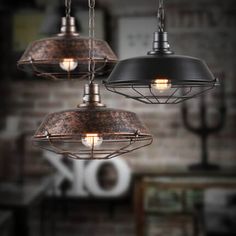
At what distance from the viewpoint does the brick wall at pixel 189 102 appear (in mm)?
4688

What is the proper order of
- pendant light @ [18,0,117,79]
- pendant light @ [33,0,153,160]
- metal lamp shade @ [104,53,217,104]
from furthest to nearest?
1. pendant light @ [18,0,117,79]
2. metal lamp shade @ [104,53,217,104]
3. pendant light @ [33,0,153,160]

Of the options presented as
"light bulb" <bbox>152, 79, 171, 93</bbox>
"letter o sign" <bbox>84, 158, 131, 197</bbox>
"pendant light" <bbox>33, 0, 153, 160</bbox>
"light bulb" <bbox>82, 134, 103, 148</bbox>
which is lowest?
"letter o sign" <bbox>84, 158, 131, 197</bbox>

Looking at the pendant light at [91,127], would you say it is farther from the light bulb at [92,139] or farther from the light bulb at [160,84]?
the light bulb at [160,84]

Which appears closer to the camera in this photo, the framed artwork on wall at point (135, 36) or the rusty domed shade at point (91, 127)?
the rusty domed shade at point (91, 127)

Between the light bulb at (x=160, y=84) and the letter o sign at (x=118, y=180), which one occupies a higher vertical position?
the light bulb at (x=160, y=84)

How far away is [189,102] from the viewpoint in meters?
4.71

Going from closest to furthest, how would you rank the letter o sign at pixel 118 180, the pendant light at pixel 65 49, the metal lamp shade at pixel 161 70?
the metal lamp shade at pixel 161 70, the pendant light at pixel 65 49, the letter o sign at pixel 118 180

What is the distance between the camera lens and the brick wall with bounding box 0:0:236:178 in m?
4.69

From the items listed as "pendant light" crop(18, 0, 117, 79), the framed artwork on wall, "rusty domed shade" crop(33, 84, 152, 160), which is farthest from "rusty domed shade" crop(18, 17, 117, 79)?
the framed artwork on wall

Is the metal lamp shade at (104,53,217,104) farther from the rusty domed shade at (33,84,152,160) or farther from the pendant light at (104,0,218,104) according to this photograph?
the rusty domed shade at (33,84,152,160)

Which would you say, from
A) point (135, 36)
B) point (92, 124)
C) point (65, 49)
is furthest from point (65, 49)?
point (135, 36)

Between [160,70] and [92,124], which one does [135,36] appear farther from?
[92,124]

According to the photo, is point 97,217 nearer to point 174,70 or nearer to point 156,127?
point 156,127

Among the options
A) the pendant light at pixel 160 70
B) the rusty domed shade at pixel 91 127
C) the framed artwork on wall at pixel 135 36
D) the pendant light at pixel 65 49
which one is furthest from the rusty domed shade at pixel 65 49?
the framed artwork on wall at pixel 135 36
